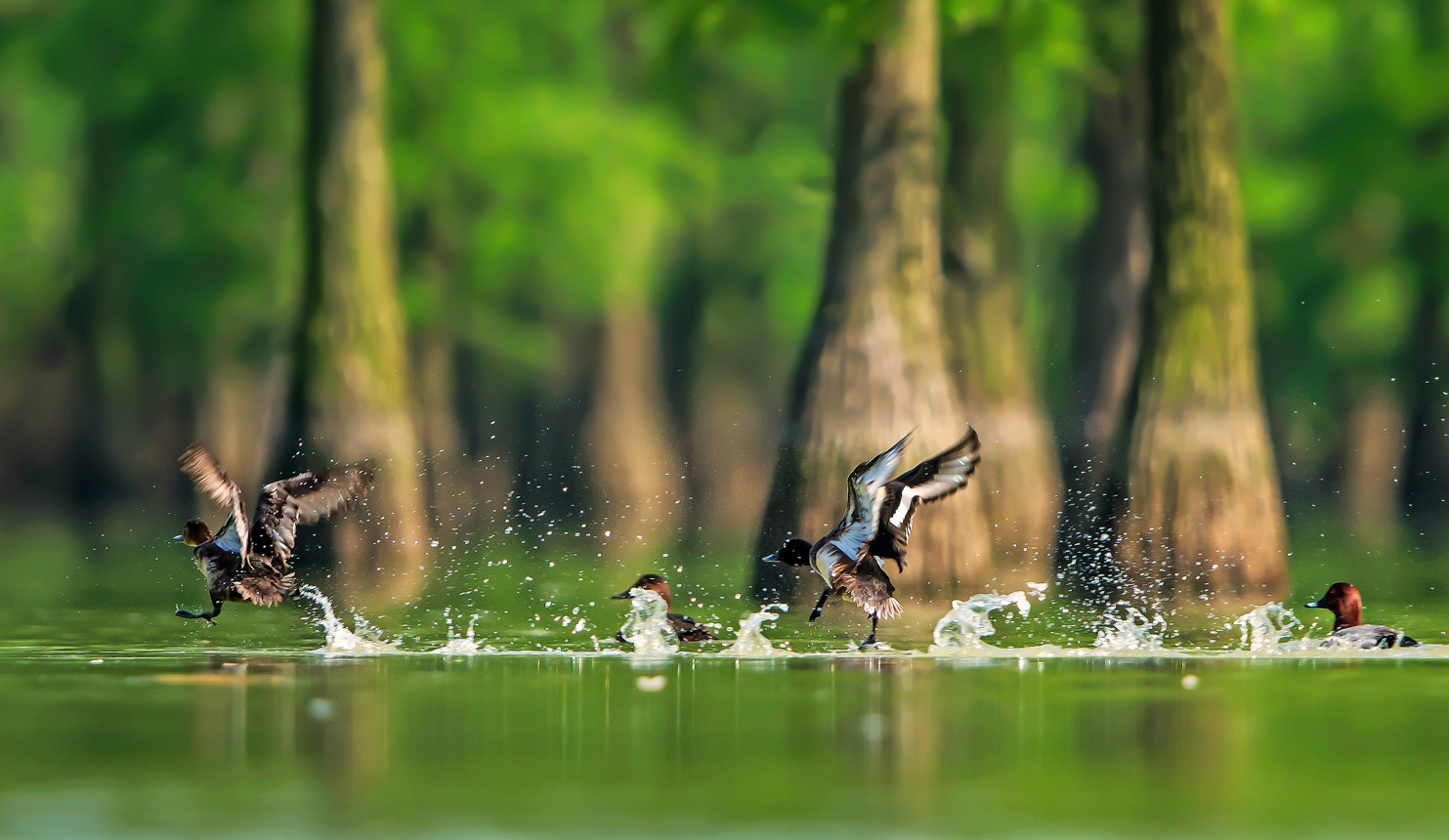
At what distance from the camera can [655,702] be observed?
13.5m

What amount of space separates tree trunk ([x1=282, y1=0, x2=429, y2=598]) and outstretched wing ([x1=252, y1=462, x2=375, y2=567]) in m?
7.64

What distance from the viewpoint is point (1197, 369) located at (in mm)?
21891

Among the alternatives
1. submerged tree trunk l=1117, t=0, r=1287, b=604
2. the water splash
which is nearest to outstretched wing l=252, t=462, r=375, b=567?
the water splash

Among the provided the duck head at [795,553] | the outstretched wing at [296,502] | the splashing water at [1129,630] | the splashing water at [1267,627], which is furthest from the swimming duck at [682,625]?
the splashing water at [1267,627]

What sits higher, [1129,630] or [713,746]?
[1129,630]

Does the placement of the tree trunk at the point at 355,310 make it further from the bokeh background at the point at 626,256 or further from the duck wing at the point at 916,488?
the duck wing at the point at 916,488

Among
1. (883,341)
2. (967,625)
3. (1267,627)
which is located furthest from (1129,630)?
(883,341)

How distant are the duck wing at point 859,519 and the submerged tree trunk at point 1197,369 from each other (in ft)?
17.9

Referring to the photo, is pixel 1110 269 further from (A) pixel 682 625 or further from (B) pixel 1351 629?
(A) pixel 682 625

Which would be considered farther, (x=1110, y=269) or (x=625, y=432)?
(x=625, y=432)

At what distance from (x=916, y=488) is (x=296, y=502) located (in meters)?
4.07

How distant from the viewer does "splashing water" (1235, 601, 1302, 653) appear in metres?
17.4

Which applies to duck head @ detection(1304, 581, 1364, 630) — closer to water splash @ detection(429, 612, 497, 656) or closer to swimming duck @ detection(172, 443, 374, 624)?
water splash @ detection(429, 612, 497, 656)

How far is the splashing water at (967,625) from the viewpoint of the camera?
17516mm
